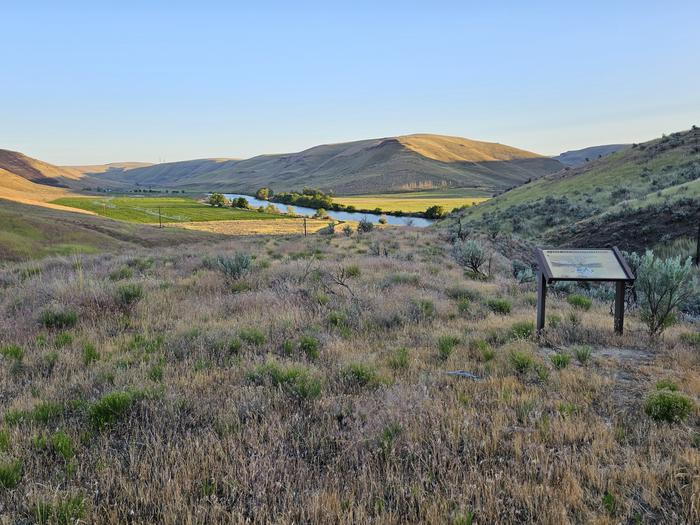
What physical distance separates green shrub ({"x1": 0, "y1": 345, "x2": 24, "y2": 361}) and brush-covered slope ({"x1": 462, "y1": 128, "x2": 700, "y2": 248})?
23.5m

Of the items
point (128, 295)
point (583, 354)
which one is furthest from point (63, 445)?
point (583, 354)

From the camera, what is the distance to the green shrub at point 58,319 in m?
7.44

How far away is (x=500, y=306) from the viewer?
30.6ft

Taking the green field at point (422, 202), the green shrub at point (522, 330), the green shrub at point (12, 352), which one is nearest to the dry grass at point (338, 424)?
the green shrub at point (12, 352)

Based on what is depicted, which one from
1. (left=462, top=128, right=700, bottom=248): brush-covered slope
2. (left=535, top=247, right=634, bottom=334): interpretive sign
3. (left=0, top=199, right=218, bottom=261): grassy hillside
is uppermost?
(left=462, top=128, right=700, bottom=248): brush-covered slope

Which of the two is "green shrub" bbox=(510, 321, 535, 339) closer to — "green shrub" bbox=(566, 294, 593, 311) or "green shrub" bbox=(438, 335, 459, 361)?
"green shrub" bbox=(438, 335, 459, 361)

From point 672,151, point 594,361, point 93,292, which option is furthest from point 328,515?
point 672,151

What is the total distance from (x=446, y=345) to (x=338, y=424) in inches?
108

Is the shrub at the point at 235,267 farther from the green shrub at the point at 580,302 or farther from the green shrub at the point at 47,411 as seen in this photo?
the green shrub at the point at 580,302

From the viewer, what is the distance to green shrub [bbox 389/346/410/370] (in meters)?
5.79

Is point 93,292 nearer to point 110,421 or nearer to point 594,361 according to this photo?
point 110,421

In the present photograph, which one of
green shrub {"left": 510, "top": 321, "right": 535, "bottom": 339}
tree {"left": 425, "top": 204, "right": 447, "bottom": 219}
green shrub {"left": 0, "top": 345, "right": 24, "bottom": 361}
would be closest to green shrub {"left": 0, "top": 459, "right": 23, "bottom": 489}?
green shrub {"left": 0, "top": 345, "right": 24, "bottom": 361}

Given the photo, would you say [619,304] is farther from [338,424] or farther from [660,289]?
[338,424]

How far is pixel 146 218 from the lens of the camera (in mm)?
89062
